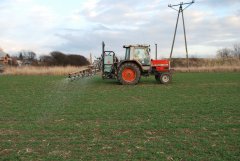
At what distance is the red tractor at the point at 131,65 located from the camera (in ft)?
66.2

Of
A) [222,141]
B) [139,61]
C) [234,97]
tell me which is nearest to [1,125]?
[222,141]

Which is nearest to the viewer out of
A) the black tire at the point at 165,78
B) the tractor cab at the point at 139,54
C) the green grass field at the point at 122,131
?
the green grass field at the point at 122,131

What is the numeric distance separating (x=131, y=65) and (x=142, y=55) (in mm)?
921

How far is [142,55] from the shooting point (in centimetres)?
2039

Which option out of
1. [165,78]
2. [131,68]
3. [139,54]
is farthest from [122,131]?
[165,78]

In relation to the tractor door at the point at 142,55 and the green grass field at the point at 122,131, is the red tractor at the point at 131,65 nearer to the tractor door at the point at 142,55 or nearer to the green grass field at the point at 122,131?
the tractor door at the point at 142,55

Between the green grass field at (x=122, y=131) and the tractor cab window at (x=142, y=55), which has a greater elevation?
the tractor cab window at (x=142, y=55)

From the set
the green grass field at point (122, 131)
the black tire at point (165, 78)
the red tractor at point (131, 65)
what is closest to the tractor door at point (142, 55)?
the red tractor at point (131, 65)

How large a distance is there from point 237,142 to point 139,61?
1388 centimetres

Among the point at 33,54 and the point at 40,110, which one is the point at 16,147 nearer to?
the point at 40,110

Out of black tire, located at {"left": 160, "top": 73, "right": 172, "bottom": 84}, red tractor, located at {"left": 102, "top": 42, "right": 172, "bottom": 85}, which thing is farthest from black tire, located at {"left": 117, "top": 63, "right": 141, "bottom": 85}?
black tire, located at {"left": 160, "top": 73, "right": 172, "bottom": 84}

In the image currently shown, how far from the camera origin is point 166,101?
1270 centimetres

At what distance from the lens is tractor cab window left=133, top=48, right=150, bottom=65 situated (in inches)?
799

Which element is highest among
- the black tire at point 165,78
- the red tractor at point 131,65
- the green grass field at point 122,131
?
the red tractor at point 131,65
